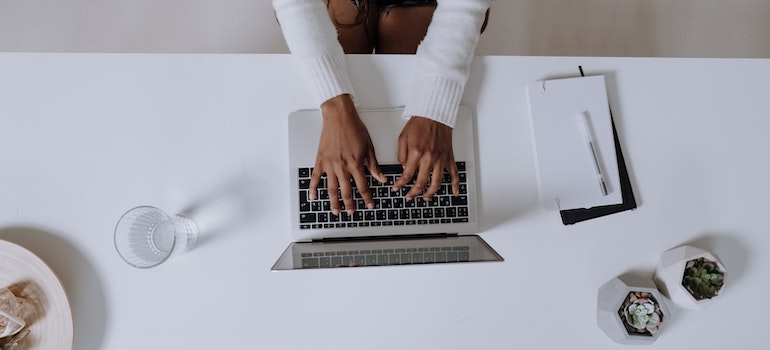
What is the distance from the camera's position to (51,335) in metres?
0.72

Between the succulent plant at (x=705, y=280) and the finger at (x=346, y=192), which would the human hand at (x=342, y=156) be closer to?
the finger at (x=346, y=192)

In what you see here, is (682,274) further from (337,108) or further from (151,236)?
(151,236)

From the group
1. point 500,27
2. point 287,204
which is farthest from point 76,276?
point 500,27

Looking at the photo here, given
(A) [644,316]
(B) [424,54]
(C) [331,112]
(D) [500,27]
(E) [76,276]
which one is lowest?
(A) [644,316]

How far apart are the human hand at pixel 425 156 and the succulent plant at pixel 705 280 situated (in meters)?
0.42

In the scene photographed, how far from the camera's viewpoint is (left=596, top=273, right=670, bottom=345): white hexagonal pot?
2.37 feet

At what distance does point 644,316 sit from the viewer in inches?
28.5

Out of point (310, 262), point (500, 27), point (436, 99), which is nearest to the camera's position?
point (310, 262)

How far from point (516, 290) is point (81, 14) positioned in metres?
1.39

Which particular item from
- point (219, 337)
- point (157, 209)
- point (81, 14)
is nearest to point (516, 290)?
point (219, 337)

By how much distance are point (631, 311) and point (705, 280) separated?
13cm

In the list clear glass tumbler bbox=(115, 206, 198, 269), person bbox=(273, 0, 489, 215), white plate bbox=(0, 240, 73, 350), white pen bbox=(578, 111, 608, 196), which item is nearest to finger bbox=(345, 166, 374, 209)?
person bbox=(273, 0, 489, 215)

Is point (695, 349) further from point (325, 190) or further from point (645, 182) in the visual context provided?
point (325, 190)

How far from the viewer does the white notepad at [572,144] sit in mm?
771
